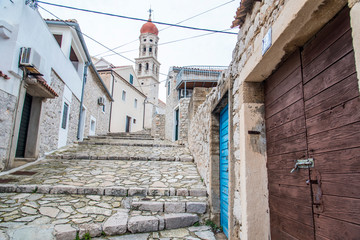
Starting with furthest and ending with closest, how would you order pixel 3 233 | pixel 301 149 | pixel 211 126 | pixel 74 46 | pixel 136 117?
pixel 136 117 → pixel 74 46 → pixel 211 126 → pixel 3 233 → pixel 301 149

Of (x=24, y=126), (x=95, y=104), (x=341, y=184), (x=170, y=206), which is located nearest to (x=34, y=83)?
(x=24, y=126)

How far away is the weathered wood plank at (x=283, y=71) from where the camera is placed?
177 centimetres

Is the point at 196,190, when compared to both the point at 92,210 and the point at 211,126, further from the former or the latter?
the point at 92,210

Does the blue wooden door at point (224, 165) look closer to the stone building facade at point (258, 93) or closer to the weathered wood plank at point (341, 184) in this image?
the stone building facade at point (258, 93)

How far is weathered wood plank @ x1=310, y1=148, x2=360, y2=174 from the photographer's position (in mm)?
1166

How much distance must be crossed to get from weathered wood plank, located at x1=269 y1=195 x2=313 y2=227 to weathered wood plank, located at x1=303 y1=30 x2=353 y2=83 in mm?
951

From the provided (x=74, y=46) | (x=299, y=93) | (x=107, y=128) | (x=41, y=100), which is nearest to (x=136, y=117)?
(x=107, y=128)

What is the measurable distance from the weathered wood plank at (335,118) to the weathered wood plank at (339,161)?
0.52ft

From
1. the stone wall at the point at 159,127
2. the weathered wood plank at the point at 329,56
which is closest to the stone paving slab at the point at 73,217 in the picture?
the weathered wood plank at the point at 329,56

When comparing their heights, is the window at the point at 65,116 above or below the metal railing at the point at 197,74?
below

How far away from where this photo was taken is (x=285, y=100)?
1899 mm

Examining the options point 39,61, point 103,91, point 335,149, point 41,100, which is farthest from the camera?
point 103,91

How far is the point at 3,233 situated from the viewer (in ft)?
8.85

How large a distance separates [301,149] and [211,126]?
2339mm
